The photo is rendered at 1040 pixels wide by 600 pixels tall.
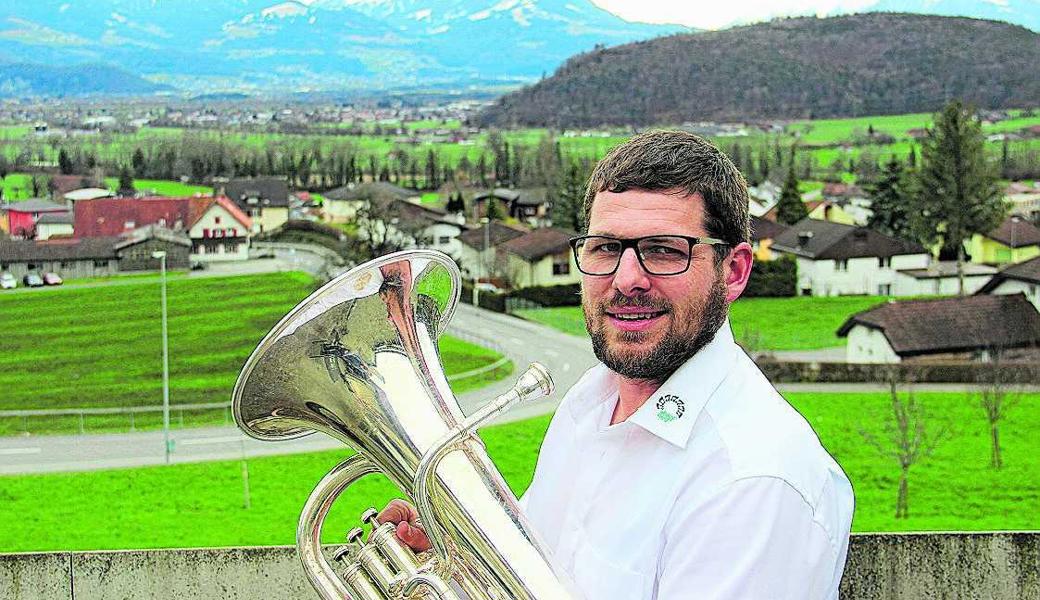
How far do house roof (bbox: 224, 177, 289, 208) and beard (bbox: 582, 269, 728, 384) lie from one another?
7813 cm

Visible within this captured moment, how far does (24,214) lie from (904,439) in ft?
224

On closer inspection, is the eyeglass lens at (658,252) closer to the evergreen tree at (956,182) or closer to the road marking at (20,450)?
the road marking at (20,450)

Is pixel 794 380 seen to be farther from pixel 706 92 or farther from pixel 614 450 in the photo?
pixel 706 92

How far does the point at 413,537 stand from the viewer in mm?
2727

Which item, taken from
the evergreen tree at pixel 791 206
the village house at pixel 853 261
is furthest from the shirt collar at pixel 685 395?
the evergreen tree at pixel 791 206

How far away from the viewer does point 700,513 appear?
2.12 metres

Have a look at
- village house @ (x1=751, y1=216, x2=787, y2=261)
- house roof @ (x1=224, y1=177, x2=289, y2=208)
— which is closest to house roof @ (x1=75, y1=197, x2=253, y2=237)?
house roof @ (x1=224, y1=177, x2=289, y2=208)

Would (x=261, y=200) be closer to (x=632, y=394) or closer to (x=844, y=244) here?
(x=844, y=244)

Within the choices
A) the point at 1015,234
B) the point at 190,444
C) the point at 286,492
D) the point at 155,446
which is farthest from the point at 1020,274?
the point at 155,446

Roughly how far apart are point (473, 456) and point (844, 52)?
520 feet

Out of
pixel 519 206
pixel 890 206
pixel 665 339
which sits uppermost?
pixel 665 339

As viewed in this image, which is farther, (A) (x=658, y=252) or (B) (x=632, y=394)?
(B) (x=632, y=394)

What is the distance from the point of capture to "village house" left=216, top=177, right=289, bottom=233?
77.1 meters

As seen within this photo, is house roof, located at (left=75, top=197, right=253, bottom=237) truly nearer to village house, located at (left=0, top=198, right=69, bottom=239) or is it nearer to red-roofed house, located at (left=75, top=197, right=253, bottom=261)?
red-roofed house, located at (left=75, top=197, right=253, bottom=261)
